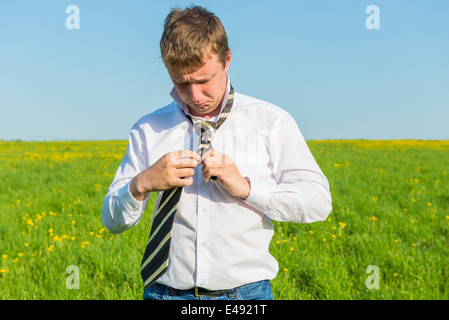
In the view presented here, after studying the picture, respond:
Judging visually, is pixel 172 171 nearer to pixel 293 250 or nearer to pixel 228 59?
pixel 228 59

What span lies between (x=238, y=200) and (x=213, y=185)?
126 millimetres

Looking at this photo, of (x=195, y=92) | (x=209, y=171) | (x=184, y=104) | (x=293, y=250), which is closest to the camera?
(x=209, y=171)

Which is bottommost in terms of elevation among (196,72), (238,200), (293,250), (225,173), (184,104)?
(293,250)

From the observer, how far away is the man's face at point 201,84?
1.75 meters

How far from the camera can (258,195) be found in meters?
1.69

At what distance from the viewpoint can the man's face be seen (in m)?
1.75

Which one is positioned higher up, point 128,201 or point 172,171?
point 172,171

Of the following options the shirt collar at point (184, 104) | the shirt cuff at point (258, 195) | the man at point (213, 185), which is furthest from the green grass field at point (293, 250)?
the shirt collar at point (184, 104)

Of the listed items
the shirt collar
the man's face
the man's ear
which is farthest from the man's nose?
the man's ear

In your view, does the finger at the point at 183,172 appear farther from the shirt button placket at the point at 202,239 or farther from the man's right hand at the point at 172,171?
the shirt button placket at the point at 202,239

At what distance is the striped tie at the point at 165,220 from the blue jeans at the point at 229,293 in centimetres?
4

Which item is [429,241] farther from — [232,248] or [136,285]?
[232,248]

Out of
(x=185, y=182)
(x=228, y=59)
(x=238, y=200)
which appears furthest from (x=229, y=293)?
(x=228, y=59)
